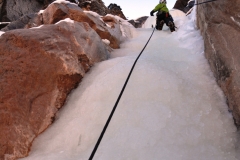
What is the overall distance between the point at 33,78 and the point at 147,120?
1430 millimetres

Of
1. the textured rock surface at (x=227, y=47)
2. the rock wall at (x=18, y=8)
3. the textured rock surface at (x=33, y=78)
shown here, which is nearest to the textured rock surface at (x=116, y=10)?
the rock wall at (x=18, y=8)

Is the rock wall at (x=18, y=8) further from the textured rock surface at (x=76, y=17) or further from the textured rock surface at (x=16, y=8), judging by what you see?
the textured rock surface at (x=76, y=17)

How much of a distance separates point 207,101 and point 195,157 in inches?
31.7

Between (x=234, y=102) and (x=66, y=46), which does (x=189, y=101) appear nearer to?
(x=234, y=102)

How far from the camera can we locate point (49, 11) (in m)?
5.86

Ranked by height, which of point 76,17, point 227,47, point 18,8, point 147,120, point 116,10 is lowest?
point 116,10

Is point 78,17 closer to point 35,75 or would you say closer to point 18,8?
point 35,75

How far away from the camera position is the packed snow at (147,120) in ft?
5.55

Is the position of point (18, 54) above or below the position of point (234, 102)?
above

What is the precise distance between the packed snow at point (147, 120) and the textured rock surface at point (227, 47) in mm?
150

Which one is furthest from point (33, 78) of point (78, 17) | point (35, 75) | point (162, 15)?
point (162, 15)

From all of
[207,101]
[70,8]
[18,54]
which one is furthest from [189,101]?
[70,8]

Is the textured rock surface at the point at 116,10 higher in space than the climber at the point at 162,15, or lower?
lower

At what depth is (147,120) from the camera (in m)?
1.94
